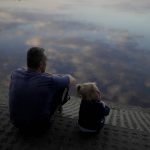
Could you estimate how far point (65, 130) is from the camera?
5555mm

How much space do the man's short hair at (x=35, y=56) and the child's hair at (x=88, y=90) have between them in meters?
0.76

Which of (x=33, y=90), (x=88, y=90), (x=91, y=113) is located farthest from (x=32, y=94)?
(x=91, y=113)

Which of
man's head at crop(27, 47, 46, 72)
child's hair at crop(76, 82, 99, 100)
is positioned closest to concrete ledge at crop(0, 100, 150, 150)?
child's hair at crop(76, 82, 99, 100)

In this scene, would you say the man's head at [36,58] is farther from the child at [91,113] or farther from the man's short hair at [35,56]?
the child at [91,113]

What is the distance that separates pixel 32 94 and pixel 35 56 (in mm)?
582

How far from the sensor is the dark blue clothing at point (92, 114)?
17.8 feet

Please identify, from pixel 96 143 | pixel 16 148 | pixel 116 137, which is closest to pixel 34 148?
pixel 16 148

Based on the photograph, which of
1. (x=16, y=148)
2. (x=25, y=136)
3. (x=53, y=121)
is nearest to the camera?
(x=16, y=148)

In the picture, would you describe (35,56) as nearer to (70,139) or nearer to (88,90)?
(88,90)

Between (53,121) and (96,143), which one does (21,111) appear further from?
(96,143)

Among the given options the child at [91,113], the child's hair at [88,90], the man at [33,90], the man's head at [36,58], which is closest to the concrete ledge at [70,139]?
the child at [91,113]

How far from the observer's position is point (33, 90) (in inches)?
196

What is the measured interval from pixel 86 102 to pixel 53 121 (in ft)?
2.31

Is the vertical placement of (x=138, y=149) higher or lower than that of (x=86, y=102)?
lower
